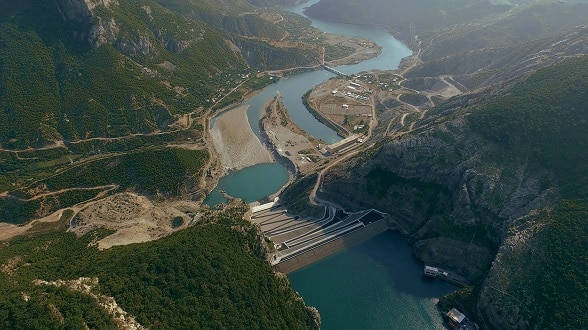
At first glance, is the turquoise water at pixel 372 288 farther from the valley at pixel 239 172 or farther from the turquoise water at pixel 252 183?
the turquoise water at pixel 252 183

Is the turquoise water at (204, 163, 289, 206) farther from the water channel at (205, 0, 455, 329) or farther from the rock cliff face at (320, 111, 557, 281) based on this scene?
the water channel at (205, 0, 455, 329)

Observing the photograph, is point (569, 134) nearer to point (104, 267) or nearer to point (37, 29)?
point (104, 267)

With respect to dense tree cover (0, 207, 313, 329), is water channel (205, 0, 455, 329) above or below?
below

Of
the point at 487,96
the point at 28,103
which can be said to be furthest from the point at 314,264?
the point at 28,103

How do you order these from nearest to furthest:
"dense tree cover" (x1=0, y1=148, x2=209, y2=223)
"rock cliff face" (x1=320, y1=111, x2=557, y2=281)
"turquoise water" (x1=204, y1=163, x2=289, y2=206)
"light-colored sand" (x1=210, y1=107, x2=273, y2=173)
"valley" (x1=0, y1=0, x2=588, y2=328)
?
"valley" (x1=0, y1=0, x2=588, y2=328), "rock cliff face" (x1=320, y1=111, x2=557, y2=281), "dense tree cover" (x1=0, y1=148, x2=209, y2=223), "turquoise water" (x1=204, y1=163, x2=289, y2=206), "light-colored sand" (x1=210, y1=107, x2=273, y2=173)

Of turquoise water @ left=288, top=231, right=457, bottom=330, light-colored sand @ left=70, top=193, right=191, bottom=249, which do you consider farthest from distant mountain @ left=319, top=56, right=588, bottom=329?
light-colored sand @ left=70, top=193, right=191, bottom=249

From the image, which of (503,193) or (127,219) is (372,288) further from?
(127,219)

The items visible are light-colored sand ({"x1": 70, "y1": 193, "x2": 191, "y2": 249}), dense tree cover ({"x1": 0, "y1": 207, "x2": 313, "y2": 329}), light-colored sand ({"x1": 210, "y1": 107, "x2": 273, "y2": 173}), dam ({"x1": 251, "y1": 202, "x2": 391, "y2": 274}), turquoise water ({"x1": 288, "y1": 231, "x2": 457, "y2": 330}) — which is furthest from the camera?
light-colored sand ({"x1": 210, "y1": 107, "x2": 273, "y2": 173})
